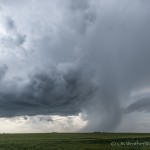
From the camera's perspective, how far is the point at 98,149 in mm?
81750

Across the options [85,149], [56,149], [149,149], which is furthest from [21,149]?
[149,149]

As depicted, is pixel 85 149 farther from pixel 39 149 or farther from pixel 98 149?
pixel 39 149

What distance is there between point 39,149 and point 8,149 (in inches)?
350

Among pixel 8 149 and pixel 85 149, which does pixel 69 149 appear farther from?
pixel 8 149

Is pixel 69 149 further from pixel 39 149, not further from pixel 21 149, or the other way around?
pixel 21 149

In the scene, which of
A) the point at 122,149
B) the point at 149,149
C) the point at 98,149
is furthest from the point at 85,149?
the point at 149,149

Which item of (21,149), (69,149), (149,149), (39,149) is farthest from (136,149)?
(21,149)

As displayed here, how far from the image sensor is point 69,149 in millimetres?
80125

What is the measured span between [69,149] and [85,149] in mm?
5101

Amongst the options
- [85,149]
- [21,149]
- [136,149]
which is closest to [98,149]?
[85,149]

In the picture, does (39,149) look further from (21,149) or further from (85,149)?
(85,149)

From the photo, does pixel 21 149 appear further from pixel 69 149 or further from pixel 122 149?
pixel 122 149

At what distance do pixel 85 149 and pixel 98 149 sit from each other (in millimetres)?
3711

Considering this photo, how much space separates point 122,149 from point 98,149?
24.4 ft
